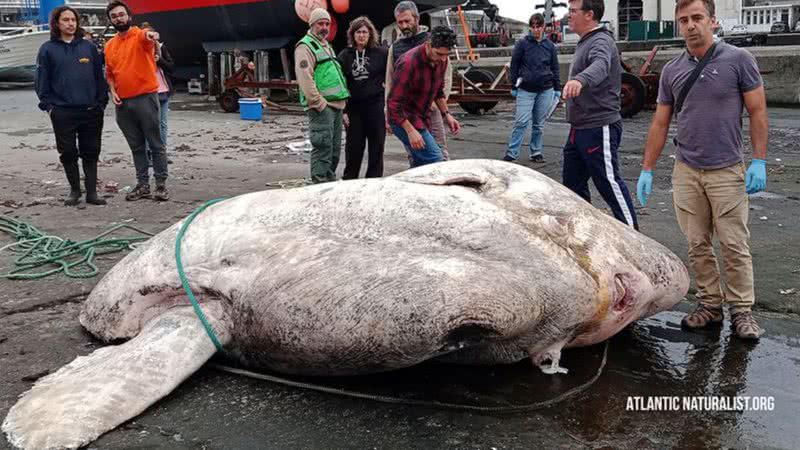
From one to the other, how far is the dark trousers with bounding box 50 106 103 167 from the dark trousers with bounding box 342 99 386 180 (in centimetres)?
256

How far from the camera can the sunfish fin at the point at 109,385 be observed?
3020mm

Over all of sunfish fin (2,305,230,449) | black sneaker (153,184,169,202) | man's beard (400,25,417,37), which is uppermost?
man's beard (400,25,417,37)

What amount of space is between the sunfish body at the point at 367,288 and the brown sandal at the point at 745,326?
1.62ft

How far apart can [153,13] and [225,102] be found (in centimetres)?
638

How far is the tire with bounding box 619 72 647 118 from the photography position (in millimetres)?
15305

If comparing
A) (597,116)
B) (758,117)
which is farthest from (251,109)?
(758,117)

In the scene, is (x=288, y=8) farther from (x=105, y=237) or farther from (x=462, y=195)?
(x=462, y=195)

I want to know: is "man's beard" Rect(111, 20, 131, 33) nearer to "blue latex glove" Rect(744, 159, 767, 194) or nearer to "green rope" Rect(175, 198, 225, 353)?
"green rope" Rect(175, 198, 225, 353)

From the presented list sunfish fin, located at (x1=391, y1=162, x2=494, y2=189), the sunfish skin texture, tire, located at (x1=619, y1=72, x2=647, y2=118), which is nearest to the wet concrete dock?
the sunfish skin texture

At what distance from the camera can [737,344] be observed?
4027 mm

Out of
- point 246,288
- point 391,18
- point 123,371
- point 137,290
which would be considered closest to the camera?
point 123,371

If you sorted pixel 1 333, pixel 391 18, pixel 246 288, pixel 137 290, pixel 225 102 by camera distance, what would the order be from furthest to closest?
pixel 391 18 < pixel 225 102 < pixel 1 333 < pixel 137 290 < pixel 246 288

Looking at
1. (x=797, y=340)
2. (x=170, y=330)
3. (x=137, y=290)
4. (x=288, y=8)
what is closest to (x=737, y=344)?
(x=797, y=340)

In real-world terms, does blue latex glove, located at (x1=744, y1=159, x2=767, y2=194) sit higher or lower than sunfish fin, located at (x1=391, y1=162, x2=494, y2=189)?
Result: lower
